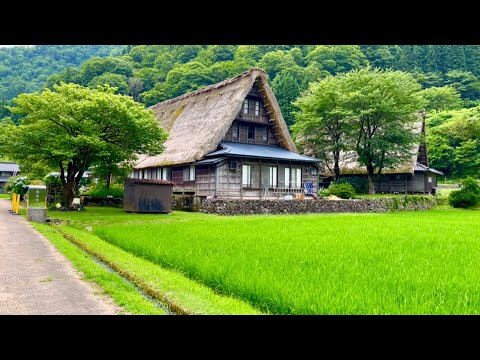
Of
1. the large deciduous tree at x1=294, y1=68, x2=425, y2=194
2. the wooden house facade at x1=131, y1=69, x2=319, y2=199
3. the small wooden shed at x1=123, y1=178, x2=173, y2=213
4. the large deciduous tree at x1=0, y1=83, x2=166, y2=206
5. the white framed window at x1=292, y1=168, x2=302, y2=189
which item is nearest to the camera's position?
the large deciduous tree at x1=0, y1=83, x2=166, y2=206

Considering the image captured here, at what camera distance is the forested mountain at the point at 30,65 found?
246 feet

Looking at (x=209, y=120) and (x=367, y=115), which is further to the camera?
(x=367, y=115)

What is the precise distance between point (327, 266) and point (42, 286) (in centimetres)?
448

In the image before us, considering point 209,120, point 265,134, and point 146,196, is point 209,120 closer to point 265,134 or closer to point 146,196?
point 265,134

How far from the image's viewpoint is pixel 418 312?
157 inches

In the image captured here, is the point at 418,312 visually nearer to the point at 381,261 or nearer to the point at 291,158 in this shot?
the point at 381,261

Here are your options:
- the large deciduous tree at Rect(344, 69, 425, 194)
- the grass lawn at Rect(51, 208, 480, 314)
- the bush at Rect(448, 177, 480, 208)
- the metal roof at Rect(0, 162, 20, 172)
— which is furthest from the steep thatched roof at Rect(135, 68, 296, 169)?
the metal roof at Rect(0, 162, 20, 172)

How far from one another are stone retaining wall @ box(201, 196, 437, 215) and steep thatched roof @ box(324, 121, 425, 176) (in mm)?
4166

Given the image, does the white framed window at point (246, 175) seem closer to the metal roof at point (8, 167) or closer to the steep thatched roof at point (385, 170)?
the steep thatched roof at point (385, 170)

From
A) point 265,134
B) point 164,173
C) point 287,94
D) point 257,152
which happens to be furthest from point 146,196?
point 287,94

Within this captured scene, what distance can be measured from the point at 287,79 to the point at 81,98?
39451 mm

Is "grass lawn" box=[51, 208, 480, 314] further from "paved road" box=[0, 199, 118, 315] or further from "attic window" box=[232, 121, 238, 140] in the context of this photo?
"attic window" box=[232, 121, 238, 140]

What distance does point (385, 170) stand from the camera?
114 feet

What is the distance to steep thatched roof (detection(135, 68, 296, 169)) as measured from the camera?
25.1 metres
